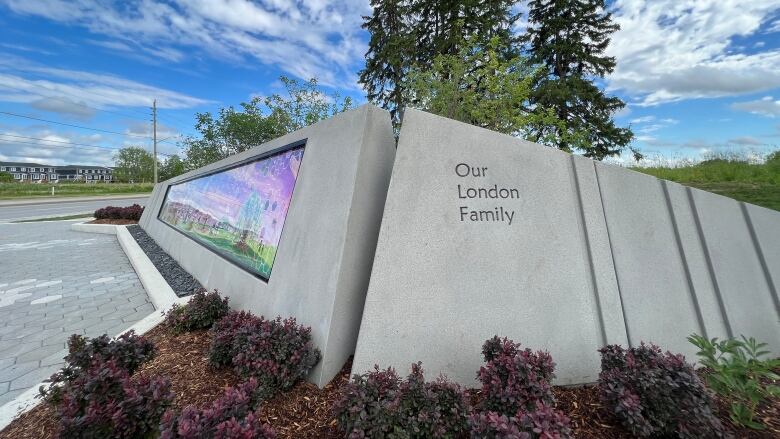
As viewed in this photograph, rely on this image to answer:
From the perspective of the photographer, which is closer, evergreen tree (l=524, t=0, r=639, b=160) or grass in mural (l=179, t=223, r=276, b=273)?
grass in mural (l=179, t=223, r=276, b=273)

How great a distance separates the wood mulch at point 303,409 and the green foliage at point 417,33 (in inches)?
665

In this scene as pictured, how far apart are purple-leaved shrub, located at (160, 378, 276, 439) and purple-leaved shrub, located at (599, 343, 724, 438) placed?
8.19 ft

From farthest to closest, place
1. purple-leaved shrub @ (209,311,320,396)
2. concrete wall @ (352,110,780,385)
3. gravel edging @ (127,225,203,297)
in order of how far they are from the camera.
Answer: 1. gravel edging @ (127,225,203,297)
2. concrete wall @ (352,110,780,385)
3. purple-leaved shrub @ (209,311,320,396)

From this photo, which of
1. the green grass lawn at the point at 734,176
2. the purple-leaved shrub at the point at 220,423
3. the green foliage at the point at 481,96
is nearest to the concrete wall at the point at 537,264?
the purple-leaved shrub at the point at 220,423

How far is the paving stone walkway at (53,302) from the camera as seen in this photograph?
4148 mm

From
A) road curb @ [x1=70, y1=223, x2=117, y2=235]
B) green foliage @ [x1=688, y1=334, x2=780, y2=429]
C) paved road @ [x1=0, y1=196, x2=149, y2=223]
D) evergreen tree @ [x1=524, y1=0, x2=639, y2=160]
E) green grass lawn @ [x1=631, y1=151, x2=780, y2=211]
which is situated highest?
evergreen tree @ [x1=524, y1=0, x2=639, y2=160]

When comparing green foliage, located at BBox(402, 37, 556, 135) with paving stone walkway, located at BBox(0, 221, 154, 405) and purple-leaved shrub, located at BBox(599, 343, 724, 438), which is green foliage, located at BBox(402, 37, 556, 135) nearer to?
purple-leaved shrub, located at BBox(599, 343, 724, 438)

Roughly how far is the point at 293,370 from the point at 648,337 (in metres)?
3.74

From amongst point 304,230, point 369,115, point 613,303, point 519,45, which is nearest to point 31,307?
point 304,230

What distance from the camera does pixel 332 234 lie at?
3529 mm

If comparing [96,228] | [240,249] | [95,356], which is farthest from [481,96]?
[96,228]

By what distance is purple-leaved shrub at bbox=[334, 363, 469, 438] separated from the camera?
231cm

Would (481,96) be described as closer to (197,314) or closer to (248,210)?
(248,210)

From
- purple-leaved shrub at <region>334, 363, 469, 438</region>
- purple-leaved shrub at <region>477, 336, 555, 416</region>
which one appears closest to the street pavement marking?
purple-leaved shrub at <region>334, 363, 469, 438</region>
